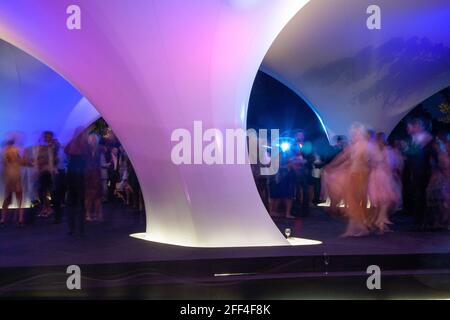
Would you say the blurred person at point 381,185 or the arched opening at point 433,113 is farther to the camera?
the arched opening at point 433,113

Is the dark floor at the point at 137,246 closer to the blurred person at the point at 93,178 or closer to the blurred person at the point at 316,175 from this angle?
the blurred person at the point at 93,178

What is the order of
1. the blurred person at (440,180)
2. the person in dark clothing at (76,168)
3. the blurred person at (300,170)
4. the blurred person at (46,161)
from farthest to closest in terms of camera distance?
the blurred person at (300,170) → the blurred person at (46,161) → the blurred person at (440,180) → the person in dark clothing at (76,168)

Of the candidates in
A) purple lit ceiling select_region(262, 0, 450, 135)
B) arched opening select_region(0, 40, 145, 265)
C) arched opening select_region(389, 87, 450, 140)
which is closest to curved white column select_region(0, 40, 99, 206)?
arched opening select_region(0, 40, 145, 265)

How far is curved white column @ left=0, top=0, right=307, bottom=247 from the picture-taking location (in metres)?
6.40

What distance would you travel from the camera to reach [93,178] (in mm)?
8648

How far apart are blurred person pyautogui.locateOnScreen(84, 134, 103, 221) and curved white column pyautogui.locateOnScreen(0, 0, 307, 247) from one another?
3.68 feet

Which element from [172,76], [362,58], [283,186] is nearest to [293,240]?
[172,76]

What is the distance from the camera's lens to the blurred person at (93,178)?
796cm

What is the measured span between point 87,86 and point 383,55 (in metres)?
8.64

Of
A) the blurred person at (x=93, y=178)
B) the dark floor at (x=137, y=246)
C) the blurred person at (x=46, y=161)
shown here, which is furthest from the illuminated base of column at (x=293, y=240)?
the blurred person at (x=46, y=161)

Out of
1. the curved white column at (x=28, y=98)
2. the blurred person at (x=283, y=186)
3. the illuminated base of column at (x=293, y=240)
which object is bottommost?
the illuminated base of column at (x=293, y=240)

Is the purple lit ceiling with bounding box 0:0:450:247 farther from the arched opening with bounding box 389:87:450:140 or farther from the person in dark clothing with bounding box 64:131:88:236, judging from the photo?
the arched opening with bounding box 389:87:450:140

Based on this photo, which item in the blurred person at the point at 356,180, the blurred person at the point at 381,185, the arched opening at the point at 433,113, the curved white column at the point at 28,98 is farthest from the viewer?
the arched opening at the point at 433,113

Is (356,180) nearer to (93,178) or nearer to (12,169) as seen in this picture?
(93,178)
